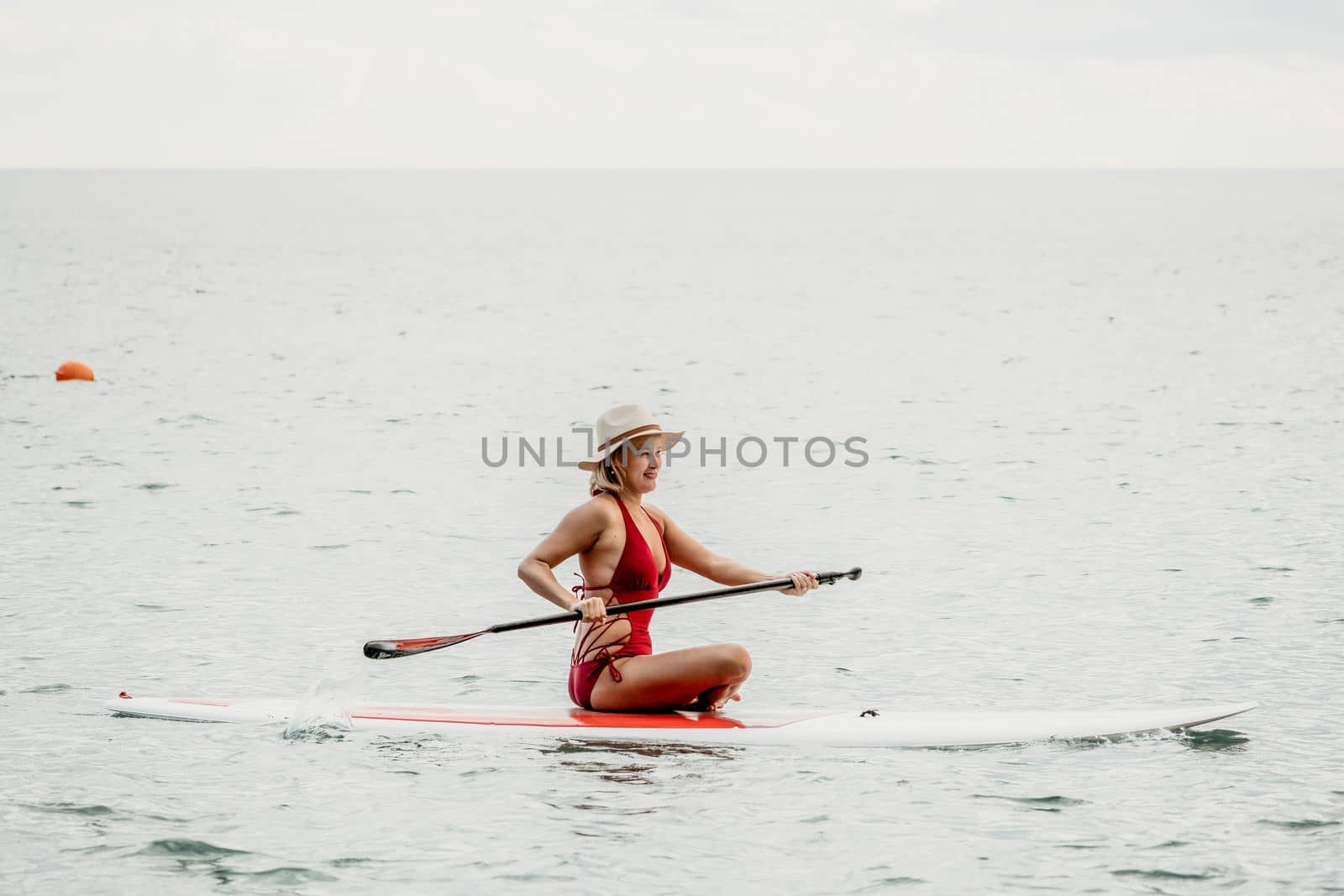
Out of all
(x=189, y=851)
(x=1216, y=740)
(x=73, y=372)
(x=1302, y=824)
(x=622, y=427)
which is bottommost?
(x=189, y=851)

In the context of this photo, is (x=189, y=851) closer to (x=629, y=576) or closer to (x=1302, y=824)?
(x=629, y=576)

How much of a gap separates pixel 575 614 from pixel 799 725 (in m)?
1.33

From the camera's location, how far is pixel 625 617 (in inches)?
306

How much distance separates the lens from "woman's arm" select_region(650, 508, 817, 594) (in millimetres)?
7789

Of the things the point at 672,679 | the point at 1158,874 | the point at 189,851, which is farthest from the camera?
the point at 672,679

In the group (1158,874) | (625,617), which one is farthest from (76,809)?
(1158,874)

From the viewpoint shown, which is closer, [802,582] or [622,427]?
[622,427]

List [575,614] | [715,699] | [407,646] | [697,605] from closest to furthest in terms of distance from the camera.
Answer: [575,614] → [715,699] → [407,646] → [697,605]

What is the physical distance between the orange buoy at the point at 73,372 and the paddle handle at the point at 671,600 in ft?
63.5

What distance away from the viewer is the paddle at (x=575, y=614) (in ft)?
25.0

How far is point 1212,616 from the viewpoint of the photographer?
11305 millimetres

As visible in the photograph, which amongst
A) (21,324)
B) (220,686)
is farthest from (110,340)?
(220,686)

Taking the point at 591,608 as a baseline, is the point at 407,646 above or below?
below

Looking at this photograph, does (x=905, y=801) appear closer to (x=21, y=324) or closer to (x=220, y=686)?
(x=220, y=686)
